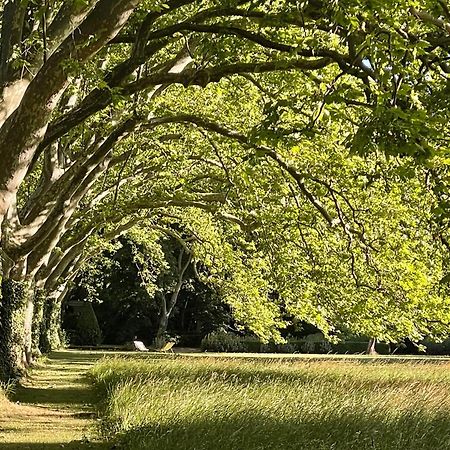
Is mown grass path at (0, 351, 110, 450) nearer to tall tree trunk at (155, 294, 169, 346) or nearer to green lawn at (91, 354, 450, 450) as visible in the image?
green lawn at (91, 354, 450, 450)

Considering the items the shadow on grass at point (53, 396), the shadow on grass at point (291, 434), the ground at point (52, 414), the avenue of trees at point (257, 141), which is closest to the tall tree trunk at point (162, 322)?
the avenue of trees at point (257, 141)

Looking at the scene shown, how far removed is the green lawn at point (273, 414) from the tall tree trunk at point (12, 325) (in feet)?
7.30

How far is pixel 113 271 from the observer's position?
46031mm

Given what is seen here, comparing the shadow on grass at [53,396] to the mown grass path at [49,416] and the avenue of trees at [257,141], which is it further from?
the avenue of trees at [257,141]

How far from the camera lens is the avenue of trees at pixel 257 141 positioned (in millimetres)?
6855

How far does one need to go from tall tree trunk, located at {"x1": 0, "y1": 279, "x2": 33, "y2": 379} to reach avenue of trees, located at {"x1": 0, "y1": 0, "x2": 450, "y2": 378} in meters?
0.05

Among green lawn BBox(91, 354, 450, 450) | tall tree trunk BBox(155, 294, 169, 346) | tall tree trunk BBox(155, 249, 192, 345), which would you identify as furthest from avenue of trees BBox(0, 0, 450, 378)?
tall tree trunk BBox(155, 294, 169, 346)

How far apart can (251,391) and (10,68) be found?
265 inches

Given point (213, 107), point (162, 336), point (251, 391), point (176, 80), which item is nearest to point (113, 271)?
point (162, 336)

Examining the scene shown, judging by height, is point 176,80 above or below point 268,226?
above

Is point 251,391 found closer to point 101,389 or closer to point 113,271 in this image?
point 101,389

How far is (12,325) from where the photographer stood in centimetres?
1666

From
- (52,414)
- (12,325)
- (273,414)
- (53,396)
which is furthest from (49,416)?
(12,325)

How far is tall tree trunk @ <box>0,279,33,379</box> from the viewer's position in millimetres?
16156
